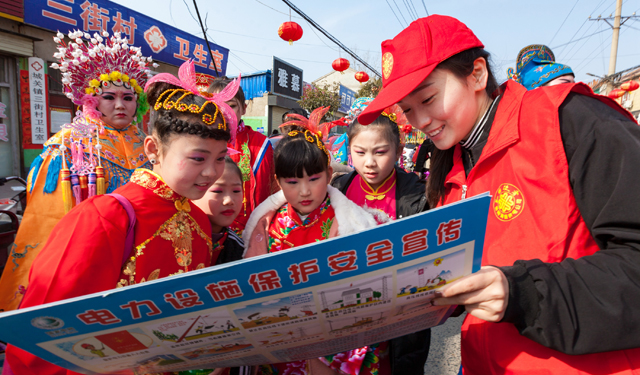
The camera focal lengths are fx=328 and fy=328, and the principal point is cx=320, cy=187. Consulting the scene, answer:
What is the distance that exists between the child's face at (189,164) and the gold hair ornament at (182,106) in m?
0.07

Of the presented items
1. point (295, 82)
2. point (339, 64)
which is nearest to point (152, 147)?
point (339, 64)

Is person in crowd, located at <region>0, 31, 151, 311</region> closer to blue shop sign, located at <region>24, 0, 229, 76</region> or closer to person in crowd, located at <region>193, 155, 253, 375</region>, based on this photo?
person in crowd, located at <region>193, 155, 253, 375</region>

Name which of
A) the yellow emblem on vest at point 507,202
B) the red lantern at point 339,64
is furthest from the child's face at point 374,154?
the red lantern at point 339,64

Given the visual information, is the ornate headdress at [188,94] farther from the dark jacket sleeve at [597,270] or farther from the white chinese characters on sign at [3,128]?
the white chinese characters on sign at [3,128]

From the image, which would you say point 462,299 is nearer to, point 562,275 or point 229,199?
point 562,275

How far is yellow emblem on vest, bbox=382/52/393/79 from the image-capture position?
1104 mm

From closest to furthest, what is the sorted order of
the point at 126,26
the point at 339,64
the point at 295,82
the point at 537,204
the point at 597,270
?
the point at 597,270 → the point at 537,204 → the point at 126,26 → the point at 339,64 → the point at 295,82

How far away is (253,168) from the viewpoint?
8.64 feet

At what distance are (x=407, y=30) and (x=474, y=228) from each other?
71 centimetres

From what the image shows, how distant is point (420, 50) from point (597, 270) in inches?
28.9

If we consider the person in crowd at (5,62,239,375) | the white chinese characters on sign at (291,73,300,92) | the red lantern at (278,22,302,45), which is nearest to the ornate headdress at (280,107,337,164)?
the person in crowd at (5,62,239,375)

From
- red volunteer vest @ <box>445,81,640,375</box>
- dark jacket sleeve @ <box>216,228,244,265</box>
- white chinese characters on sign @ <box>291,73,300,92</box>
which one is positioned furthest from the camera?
white chinese characters on sign @ <box>291,73,300,92</box>

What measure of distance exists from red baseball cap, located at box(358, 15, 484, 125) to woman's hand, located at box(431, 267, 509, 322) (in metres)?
0.52

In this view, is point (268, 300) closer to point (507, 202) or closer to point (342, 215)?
point (507, 202)
